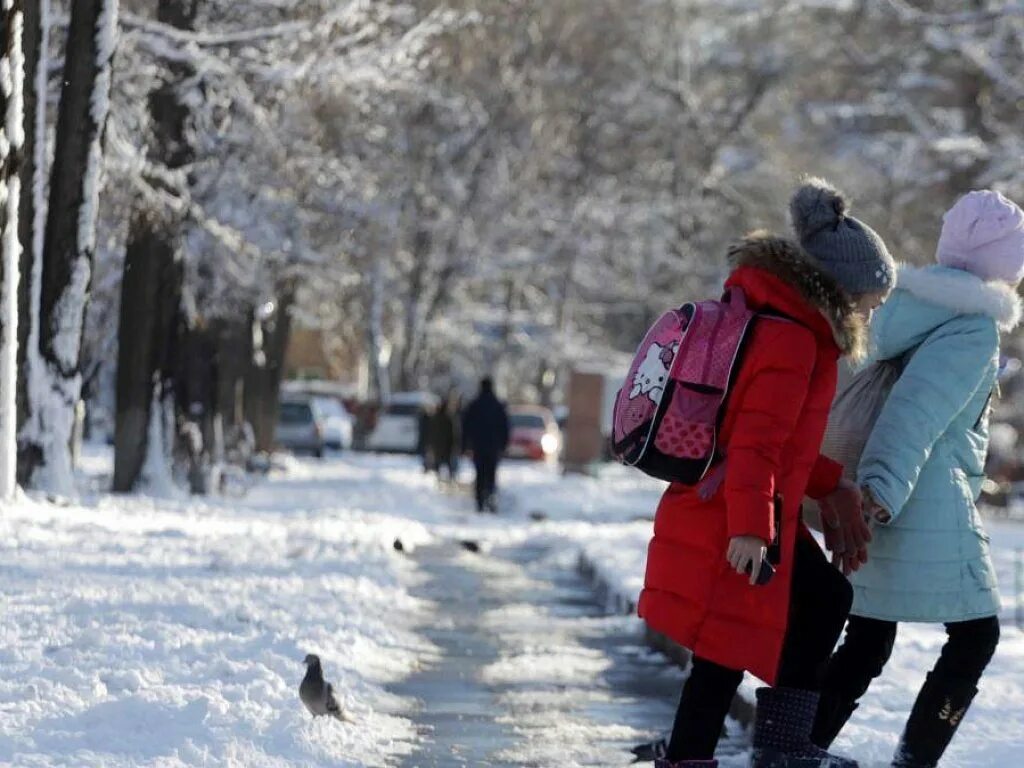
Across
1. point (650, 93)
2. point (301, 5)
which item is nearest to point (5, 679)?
point (301, 5)

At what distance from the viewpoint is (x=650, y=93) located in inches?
2036

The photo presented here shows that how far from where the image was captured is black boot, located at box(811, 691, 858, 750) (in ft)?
20.1

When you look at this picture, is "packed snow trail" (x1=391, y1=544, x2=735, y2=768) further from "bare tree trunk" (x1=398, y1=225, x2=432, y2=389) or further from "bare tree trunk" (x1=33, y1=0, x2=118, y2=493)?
"bare tree trunk" (x1=398, y1=225, x2=432, y2=389)

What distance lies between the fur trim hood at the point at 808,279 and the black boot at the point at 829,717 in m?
1.19

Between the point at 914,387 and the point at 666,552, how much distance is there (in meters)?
1.04

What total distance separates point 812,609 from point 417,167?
39.0m

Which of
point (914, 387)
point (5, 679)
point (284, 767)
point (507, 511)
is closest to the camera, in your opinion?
point (914, 387)

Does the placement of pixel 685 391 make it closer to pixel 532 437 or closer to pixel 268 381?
pixel 268 381

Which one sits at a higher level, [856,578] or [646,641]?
[856,578]

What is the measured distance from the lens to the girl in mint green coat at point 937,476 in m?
5.96

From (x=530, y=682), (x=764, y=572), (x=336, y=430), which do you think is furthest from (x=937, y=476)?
(x=336, y=430)

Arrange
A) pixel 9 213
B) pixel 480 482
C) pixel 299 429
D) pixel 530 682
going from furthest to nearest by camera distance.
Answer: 1. pixel 299 429
2. pixel 480 482
3. pixel 9 213
4. pixel 530 682

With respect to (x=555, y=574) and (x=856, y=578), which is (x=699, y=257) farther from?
(x=856, y=578)

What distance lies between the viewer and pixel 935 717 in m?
6.19
